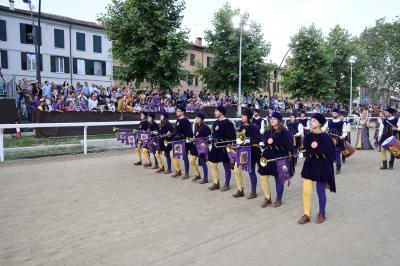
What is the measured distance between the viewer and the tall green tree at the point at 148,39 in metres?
23.0

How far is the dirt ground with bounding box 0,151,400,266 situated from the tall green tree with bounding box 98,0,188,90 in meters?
14.6

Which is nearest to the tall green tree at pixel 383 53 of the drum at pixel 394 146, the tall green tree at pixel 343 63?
the tall green tree at pixel 343 63

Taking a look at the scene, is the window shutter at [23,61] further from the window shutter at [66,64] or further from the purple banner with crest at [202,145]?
the purple banner with crest at [202,145]

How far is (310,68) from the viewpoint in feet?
122

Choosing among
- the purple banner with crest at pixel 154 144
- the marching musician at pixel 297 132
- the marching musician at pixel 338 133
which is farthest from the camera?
the marching musician at pixel 297 132

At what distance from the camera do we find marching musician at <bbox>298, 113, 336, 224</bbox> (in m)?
6.18

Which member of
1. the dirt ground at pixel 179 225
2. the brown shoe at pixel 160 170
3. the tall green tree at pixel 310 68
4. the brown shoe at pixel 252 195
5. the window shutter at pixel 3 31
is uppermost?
the window shutter at pixel 3 31

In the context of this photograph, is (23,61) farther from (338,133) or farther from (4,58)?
(338,133)

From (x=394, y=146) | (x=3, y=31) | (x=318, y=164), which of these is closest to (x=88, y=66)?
(x=3, y=31)

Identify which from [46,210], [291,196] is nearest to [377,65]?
[291,196]

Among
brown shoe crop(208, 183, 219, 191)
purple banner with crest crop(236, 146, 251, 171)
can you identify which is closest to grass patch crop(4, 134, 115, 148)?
brown shoe crop(208, 183, 219, 191)

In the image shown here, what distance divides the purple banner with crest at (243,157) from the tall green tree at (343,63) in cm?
3664

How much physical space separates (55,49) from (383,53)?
48.1 metres

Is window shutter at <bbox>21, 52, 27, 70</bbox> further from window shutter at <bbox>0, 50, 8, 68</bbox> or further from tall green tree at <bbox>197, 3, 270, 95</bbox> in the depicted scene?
tall green tree at <bbox>197, 3, 270, 95</bbox>
